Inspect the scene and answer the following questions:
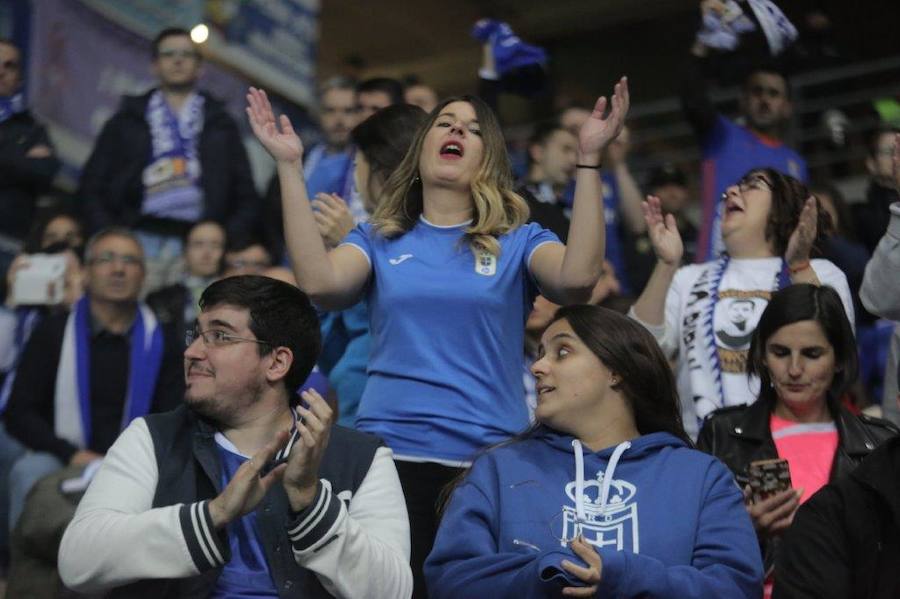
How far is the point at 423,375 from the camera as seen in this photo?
4188 mm

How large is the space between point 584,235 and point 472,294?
38 cm

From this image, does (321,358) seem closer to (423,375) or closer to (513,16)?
(423,375)

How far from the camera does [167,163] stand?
313 inches

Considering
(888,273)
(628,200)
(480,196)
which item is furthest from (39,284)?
(888,273)

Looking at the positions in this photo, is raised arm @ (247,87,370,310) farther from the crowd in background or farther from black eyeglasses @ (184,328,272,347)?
black eyeglasses @ (184,328,272,347)

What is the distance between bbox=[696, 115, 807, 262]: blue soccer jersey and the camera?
7355 mm

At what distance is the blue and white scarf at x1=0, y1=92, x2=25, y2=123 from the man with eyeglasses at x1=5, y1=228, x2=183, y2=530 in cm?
138

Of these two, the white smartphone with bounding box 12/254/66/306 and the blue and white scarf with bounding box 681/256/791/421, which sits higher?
the white smartphone with bounding box 12/254/66/306

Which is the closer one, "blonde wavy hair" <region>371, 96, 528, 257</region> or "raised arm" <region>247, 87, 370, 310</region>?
"raised arm" <region>247, 87, 370, 310</region>

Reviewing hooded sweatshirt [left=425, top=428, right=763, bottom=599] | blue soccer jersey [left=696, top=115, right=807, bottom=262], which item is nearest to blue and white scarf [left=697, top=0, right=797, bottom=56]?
blue soccer jersey [left=696, top=115, right=807, bottom=262]

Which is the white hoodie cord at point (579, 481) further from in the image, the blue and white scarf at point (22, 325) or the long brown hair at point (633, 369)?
the blue and white scarf at point (22, 325)

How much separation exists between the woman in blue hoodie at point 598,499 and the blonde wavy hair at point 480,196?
40 cm

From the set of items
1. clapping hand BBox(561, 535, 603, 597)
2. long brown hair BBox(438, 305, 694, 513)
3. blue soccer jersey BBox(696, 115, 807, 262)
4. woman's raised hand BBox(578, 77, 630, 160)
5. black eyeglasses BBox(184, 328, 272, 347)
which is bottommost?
clapping hand BBox(561, 535, 603, 597)

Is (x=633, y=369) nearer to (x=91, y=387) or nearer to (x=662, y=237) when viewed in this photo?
(x=662, y=237)
